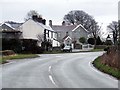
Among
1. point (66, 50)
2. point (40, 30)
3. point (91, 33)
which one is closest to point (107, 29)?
point (91, 33)

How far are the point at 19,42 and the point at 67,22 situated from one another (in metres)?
64.1

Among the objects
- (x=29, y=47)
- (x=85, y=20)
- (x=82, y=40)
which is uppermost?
(x=85, y=20)

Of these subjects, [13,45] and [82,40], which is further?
[82,40]

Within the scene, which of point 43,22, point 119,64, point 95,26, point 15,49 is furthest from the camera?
point 95,26

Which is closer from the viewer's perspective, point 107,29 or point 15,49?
point 15,49

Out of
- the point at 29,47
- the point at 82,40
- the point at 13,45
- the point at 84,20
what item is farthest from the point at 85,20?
the point at 13,45

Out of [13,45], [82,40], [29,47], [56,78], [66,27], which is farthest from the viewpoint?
[66,27]

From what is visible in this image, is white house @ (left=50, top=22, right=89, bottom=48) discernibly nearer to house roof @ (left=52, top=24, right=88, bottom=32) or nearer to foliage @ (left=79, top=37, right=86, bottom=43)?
house roof @ (left=52, top=24, right=88, bottom=32)

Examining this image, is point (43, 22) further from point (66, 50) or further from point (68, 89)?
point (68, 89)

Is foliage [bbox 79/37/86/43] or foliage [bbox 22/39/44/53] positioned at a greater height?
foliage [bbox 79/37/86/43]

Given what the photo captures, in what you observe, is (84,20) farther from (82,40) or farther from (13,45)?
(13,45)

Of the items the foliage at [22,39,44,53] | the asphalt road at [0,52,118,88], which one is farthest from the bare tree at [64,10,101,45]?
the asphalt road at [0,52,118,88]

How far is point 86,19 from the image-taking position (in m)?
127

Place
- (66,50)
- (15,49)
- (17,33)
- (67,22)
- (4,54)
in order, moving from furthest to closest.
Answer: (67,22) < (17,33) < (66,50) < (15,49) < (4,54)
